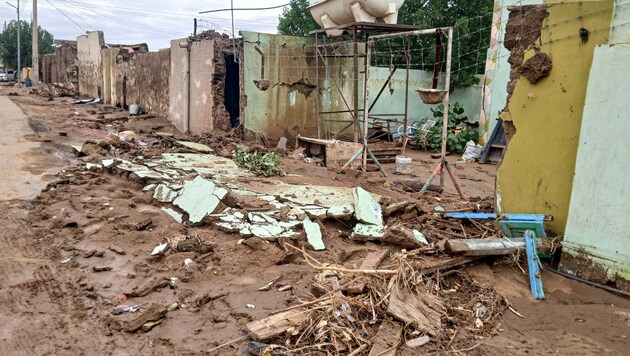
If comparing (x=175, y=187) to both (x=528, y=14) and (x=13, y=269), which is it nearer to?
(x=13, y=269)

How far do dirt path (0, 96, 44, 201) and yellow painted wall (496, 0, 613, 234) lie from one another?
6202 millimetres

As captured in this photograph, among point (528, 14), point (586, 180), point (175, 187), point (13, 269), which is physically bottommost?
point (13, 269)

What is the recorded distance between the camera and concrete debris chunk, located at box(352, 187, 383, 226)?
17.3ft

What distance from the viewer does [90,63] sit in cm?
2309

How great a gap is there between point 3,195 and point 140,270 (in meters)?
3.50

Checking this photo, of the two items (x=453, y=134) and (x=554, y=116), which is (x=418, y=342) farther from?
(x=453, y=134)

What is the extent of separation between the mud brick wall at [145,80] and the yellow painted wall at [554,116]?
1199 cm

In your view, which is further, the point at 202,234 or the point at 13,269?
the point at 202,234

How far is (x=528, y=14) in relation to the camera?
15.7 feet

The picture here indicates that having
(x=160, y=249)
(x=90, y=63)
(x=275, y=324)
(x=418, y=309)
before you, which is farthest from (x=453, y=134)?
(x=90, y=63)

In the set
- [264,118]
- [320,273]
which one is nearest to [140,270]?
[320,273]

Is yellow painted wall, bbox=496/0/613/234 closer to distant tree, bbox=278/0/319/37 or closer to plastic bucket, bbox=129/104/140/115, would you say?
plastic bucket, bbox=129/104/140/115

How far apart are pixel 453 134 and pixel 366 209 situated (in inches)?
368

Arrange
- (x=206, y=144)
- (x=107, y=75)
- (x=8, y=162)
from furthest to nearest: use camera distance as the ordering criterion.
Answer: (x=107, y=75)
(x=206, y=144)
(x=8, y=162)
